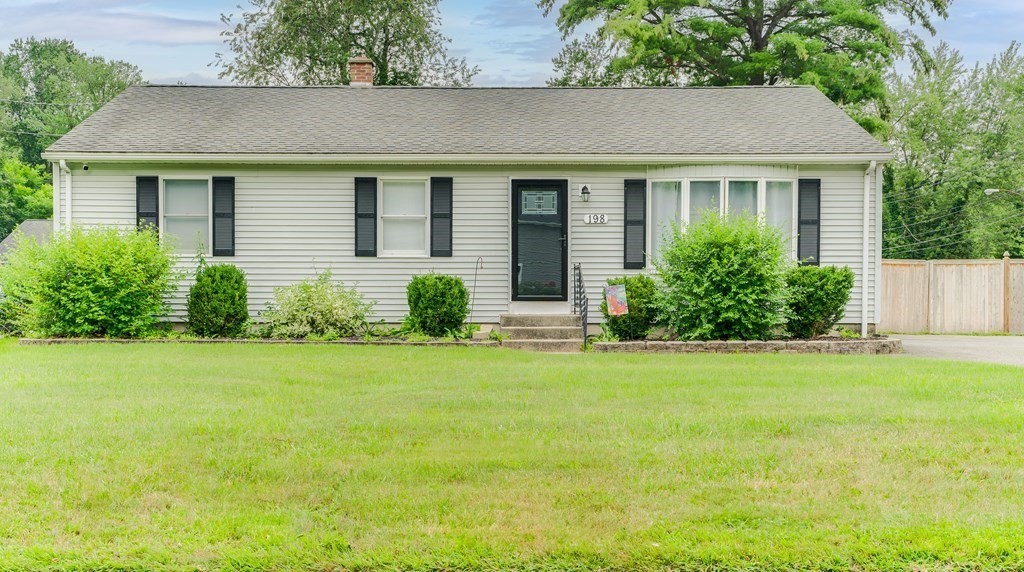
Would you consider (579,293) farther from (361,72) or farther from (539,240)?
(361,72)

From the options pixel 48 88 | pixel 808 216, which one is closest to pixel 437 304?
pixel 808 216

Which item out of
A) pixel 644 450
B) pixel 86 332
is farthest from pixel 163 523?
pixel 86 332

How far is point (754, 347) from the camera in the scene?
12.5 metres

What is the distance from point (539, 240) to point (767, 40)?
15.2 metres

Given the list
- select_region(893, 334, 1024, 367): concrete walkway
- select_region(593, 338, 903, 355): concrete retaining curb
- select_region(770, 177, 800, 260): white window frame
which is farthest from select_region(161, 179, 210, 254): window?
select_region(893, 334, 1024, 367): concrete walkway

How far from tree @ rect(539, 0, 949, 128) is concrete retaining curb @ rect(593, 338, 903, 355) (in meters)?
13.0

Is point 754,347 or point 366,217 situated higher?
point 366,217

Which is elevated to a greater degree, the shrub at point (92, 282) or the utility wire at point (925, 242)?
the utility wire at point (925, 242)

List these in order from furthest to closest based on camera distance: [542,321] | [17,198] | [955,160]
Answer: [17,198] → [955,160] → [542,321]

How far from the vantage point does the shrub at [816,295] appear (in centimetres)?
1320

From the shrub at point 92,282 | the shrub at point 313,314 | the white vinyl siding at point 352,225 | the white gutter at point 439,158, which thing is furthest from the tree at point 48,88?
the shrub at point 313,314

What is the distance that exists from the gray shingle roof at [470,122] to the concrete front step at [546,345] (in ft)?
10.1

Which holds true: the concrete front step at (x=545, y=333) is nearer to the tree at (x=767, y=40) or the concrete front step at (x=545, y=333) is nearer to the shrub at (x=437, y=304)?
the shrub at (x=437, y=304)

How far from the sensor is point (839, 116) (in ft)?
51.3
